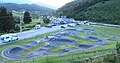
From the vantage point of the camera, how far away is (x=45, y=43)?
49938mm

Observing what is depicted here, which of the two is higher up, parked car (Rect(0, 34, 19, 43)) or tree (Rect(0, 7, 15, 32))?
tree (Rect(0, 7, 15, 32))

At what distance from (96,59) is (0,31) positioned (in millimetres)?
44856

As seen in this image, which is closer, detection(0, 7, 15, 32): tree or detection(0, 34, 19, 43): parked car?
detection(0, 34, 19, 43): parked car

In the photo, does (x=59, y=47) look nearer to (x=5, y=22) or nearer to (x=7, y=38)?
(x=7, y=38)

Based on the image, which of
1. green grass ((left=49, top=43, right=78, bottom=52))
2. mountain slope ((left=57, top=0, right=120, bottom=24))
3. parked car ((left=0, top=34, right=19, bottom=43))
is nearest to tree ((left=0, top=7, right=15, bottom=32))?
parked car ((left=0, top=34, right=19, bottom=43))

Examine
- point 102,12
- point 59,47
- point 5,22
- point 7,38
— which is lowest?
point 59,47

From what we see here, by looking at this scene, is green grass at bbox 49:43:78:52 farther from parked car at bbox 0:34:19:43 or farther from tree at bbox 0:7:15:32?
tree at bbox 0:7:15:32

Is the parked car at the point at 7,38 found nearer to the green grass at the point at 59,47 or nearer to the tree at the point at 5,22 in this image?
the green grass at the point at 59,47

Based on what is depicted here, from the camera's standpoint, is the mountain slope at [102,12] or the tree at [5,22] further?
the mountain slope at [102,12]

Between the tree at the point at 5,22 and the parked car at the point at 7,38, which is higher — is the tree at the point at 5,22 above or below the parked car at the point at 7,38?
above

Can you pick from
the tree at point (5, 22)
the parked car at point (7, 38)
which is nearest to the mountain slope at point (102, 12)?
the tree at point (5, 22)

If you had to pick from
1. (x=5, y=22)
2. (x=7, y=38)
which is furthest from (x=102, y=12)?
(x=7, y=38)

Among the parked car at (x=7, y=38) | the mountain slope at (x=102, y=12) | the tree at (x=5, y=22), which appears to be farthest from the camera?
the mountain slope at (x=102, y=12)

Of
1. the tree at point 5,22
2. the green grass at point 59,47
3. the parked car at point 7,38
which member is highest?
the tree at point 5,22
